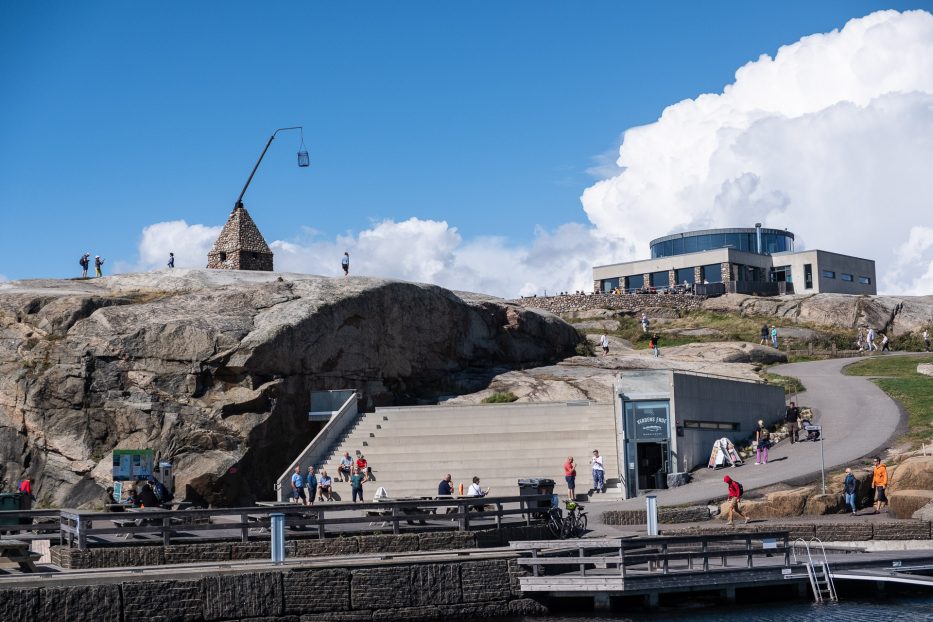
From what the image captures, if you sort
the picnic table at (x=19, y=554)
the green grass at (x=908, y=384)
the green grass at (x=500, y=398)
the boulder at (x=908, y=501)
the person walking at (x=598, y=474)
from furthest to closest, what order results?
1. the green grass at (x=500, y=398)
2. the green grass at (x=908, y=384)
3. the person walking at (x=598, y=474)
4. the boulder at (x=908, y=501)
5. the picnic table at (x=19, y=554)

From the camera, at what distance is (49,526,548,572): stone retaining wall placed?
22.2 metres

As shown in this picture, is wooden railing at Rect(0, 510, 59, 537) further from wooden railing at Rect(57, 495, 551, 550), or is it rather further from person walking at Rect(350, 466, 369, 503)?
person walking at Rect(350, 466, 369, 503)

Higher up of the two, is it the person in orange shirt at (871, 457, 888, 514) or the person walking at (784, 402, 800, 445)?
the person walking at (784, 402, 800, 445)

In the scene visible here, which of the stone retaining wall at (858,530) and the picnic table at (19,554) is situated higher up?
the picnic table at (19,554)

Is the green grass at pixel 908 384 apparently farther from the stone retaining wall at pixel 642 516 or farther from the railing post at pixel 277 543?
the railing post at pixel 277 543

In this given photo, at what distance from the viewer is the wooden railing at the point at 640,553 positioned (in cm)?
2183

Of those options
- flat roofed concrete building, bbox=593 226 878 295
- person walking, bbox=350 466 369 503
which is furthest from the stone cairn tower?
flat roofed concrete building, bbox=593 226 878 295

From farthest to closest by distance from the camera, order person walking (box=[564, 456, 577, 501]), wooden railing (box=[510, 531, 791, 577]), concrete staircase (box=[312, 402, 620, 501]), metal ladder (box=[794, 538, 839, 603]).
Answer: concrete staircase (box=[312, 402, 620, 501]) < person walking (box=[564, 456, 577, 501]) < metal ladder (box=[794, 538, 839, 603]) < wooden railing (box=[510, 531, 791, 577])

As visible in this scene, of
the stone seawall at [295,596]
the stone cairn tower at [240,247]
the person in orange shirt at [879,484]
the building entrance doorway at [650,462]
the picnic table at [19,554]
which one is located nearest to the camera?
the stone seawall at [295,596]

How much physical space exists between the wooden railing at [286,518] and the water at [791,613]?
3.46 metres

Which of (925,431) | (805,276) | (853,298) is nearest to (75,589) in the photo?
(925,431)

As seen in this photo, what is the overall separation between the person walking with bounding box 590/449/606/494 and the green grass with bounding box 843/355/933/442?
1018 cm

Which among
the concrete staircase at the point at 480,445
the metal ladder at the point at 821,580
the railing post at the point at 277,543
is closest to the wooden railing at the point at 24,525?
the railing post at the point at 277,543

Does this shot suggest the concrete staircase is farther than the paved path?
Yes
